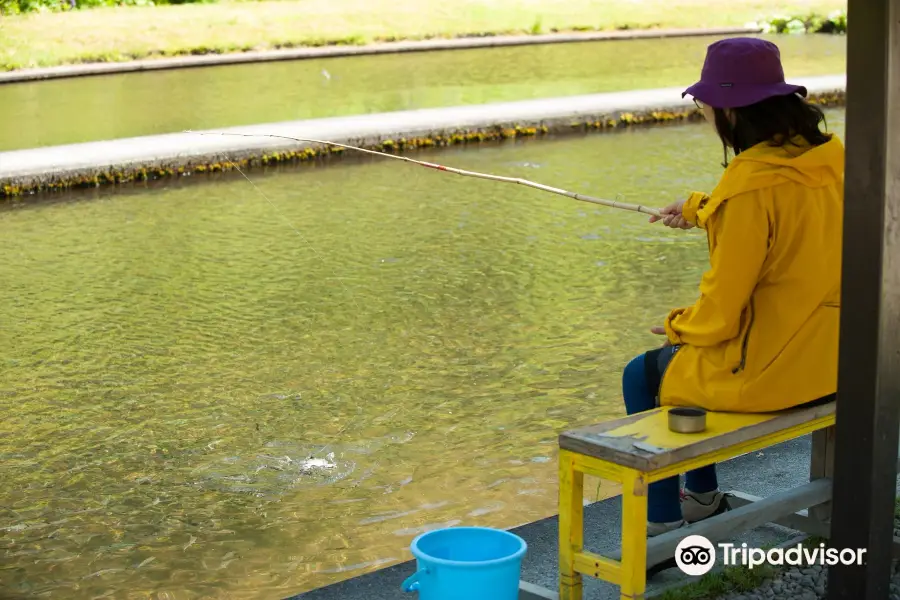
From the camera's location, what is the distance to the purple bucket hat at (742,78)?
10.5 feet

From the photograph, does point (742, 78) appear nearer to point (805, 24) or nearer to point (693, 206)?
point (693, 206)

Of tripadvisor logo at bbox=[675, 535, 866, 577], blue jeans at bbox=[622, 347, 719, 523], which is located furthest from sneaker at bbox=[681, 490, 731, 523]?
blue jeans at bbox=[622, 347, 719, 523]

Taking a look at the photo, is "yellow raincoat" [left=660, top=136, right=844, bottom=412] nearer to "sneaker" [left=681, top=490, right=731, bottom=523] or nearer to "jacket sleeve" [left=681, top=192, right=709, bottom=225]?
"jacket sleeve" [left=681, top=192, right=709, bottom=225]

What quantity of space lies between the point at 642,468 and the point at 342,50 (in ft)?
65.5

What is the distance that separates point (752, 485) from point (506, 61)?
56.6ft

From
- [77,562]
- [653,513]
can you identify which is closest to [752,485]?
[653,513]

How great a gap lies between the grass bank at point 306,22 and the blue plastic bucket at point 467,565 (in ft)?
59.7

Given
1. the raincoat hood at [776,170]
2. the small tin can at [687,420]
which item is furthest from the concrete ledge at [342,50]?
the small tin can at [687,420]

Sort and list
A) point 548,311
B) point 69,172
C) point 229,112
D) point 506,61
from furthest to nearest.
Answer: point 506,61
point 229,112
point 69,172
point 548,311

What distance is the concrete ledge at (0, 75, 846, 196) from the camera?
420 inches

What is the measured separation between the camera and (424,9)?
2525 centimetres

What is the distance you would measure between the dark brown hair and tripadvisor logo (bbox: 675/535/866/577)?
36.7 inches

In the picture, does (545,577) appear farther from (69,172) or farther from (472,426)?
(69,172)

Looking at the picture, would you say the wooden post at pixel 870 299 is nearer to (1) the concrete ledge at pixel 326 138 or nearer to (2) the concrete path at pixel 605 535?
(2) the concrete path at pixel 605 535
